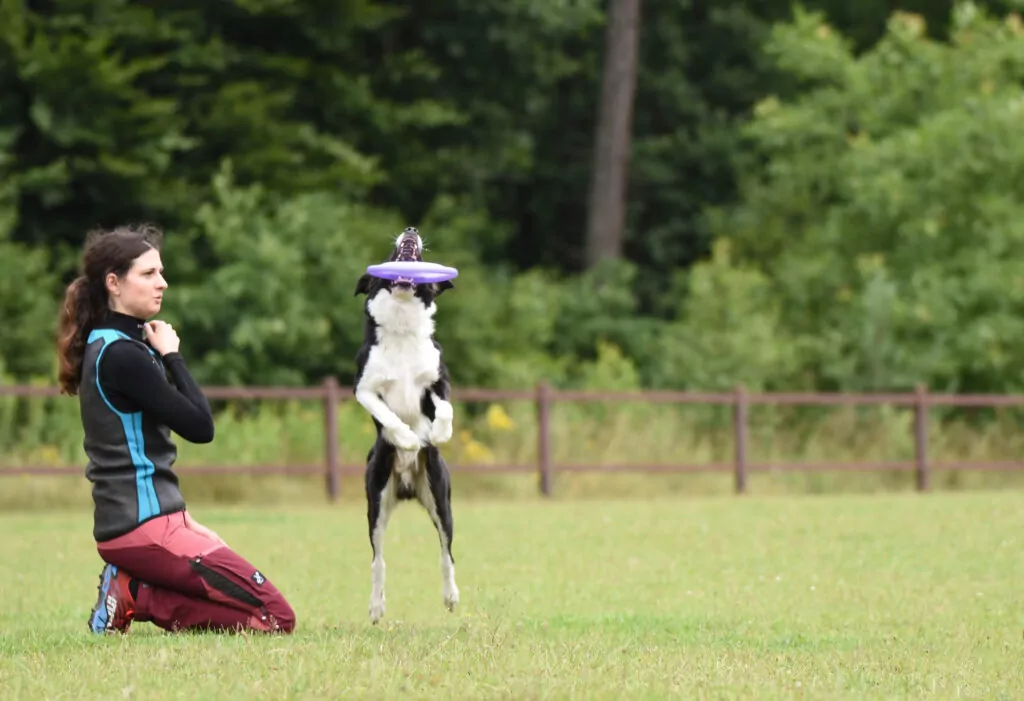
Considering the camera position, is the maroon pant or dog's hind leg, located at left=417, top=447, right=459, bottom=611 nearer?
the maroon pant

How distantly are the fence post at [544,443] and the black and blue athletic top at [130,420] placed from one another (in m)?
15.1

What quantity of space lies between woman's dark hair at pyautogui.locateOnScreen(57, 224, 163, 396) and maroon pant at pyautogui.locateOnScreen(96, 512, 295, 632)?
2.90 ft

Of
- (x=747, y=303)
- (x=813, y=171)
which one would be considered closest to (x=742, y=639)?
(x=747, y=303)

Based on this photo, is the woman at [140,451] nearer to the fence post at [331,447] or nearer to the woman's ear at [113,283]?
the woman's ear at [113,283]

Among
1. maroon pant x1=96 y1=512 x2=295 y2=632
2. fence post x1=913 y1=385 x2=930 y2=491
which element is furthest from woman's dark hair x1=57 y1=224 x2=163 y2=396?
fence post x1=913 y1=385 x2=930 y2=491

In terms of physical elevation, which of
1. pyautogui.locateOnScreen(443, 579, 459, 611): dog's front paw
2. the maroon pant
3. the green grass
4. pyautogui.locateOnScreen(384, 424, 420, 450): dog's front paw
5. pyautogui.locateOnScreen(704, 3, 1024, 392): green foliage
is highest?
pyautogui.locateOnScreen(704, 3, 1024, 392): green foliage

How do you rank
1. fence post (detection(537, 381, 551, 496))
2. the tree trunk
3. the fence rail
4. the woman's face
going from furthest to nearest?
1. the tree trunk
2. fence post (detection(537, 381, 551, 496))
3. the fence rail
4. the woman's face

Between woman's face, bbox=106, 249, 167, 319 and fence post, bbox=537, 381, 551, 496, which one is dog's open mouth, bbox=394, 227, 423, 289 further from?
fence post, bbox=537, 381, 551, 496

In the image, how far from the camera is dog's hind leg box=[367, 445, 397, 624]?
9070mm

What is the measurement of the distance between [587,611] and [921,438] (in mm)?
16100

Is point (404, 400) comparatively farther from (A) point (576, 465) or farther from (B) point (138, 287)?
(A) point (576, 465)

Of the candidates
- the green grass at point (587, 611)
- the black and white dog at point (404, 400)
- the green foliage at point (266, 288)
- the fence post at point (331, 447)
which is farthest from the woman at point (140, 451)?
the green foliage at point (266, 288)

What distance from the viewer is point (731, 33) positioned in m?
40.7

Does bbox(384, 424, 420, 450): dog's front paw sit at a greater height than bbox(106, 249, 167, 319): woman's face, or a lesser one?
lesser
